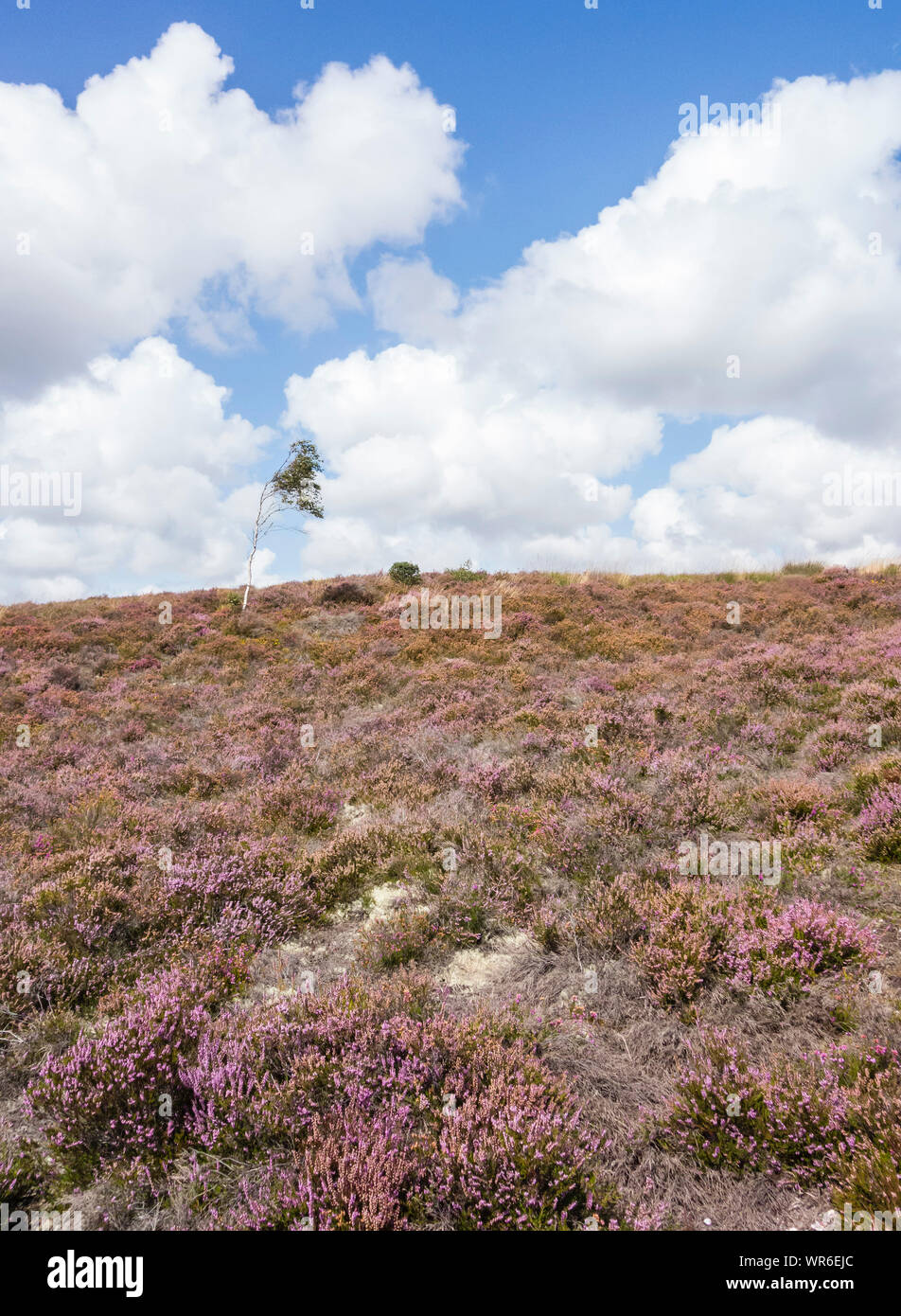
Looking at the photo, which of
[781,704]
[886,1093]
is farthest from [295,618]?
[886,1093]

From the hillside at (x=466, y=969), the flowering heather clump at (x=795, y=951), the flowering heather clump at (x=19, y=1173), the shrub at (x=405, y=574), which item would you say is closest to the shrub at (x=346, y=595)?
the shrub at (x=405, y=574)

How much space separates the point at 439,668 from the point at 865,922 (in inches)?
411

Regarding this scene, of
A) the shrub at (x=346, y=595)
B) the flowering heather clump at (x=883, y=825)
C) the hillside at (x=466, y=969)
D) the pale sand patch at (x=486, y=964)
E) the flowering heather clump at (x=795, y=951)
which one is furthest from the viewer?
the shrub at (x=346, y=595)

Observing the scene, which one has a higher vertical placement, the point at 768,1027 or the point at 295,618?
the point at 295,618

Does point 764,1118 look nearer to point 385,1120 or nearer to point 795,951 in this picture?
point 795,951

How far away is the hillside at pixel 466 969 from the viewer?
2.65m

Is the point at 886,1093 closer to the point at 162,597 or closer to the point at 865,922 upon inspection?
the point at 865,922

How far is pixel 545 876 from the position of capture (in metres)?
5.48

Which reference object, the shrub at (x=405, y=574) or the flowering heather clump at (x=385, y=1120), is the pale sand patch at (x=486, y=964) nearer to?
the flowering heather clump at (x=385, y=1120)

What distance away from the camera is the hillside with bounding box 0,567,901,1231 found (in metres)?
2.65

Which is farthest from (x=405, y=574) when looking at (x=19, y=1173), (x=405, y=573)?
(x=19, y=1173)

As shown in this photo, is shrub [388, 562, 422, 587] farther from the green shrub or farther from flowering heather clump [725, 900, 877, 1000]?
flowering heather clump [725, 900, 877, 1000]

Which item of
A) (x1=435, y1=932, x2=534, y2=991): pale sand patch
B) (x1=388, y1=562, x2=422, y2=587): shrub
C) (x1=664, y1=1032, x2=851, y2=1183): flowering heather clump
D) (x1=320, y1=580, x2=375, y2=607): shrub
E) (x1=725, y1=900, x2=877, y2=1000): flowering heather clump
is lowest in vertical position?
(x1=435, y1=932, x2=534, y2=991): pale sand patch

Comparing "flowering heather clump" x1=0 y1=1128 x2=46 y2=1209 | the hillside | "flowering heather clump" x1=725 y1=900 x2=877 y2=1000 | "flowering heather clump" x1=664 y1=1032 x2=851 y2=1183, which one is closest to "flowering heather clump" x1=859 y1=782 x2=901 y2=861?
the hillside
